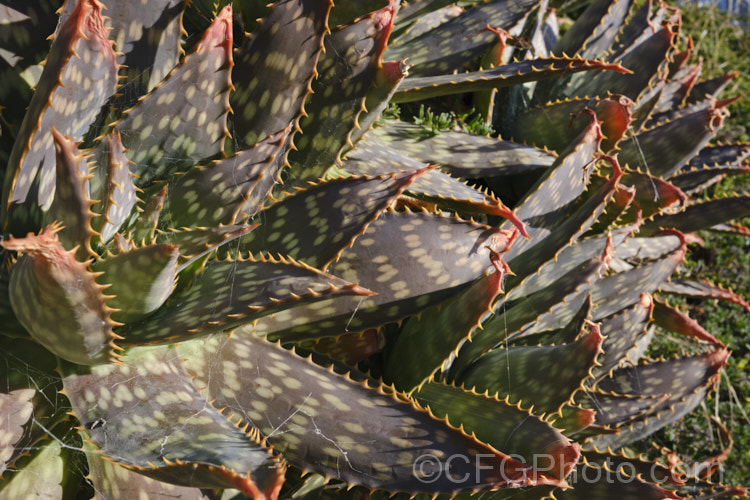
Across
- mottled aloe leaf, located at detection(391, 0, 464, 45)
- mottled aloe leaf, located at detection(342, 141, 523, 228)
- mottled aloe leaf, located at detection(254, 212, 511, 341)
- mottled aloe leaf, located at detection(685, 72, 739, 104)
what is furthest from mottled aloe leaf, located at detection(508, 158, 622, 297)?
mottled aloe leaf, located at detection(685, 72, 739, 104)

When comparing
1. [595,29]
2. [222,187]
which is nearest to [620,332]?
[595,29]

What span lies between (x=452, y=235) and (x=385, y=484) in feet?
1.33

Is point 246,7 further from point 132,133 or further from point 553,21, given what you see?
point 553,21

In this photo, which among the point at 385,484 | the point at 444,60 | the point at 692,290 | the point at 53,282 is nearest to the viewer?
the point at 53,282

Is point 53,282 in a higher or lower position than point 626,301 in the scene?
higher

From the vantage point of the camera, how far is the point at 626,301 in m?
1.62

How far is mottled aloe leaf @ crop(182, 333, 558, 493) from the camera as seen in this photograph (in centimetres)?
100

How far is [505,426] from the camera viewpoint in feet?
3.77

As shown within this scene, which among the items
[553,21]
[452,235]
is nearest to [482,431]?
[452,235]

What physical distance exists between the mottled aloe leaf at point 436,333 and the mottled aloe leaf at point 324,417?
19 cm

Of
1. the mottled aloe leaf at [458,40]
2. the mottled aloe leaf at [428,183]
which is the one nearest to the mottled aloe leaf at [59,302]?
the mottled aloe leaf at [428,183]

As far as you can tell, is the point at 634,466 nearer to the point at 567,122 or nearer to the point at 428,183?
the point at 428,183

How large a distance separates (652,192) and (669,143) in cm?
17

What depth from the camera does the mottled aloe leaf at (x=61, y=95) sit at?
864 millimetres
